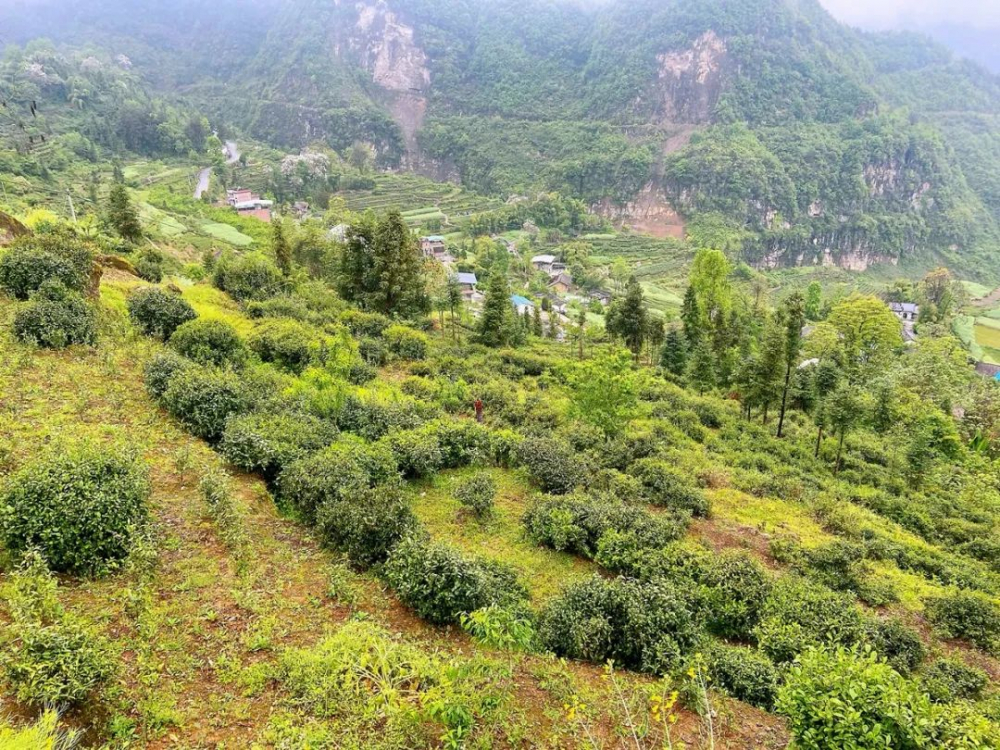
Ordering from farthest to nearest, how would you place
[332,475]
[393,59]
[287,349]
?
[393,59]
[287,349]
[332,475]

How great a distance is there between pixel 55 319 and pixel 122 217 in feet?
73.1

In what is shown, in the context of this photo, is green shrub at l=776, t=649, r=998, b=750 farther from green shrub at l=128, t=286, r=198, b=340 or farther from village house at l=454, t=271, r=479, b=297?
village house at l=454, t=271, r=479, b=297

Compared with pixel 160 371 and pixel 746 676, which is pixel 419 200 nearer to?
pixel 160 371

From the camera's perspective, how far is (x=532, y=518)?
1069cm

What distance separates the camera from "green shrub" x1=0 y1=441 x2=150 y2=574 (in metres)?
6.21

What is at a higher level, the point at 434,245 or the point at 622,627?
the point at 622,627

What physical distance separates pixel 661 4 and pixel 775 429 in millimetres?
171061

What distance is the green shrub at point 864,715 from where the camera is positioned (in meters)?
4.38

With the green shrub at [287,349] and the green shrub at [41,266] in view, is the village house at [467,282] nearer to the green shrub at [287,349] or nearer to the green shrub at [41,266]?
the green shrub at [287,349]

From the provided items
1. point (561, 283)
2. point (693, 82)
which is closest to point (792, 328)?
point (561, 283)

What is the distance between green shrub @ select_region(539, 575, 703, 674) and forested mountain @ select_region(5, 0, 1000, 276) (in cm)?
9751

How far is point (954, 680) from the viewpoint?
26.1 feet

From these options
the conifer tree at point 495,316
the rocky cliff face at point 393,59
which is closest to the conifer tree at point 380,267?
the conifer tree at point 495,316

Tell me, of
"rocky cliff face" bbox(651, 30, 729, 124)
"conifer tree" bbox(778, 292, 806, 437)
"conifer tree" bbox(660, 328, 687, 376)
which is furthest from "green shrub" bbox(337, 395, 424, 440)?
"rocky cliff face" bbox(651, 30, 729, 124)
